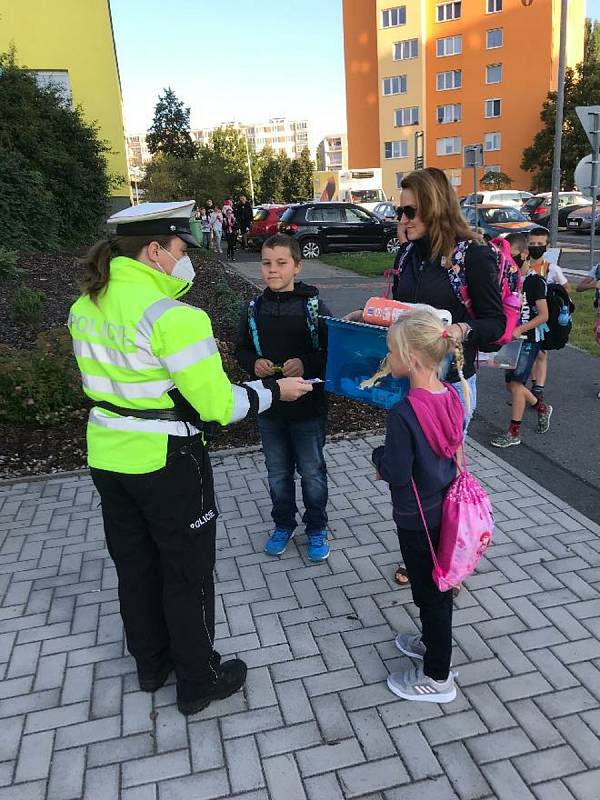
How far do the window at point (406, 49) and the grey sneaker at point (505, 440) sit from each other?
51.7 m

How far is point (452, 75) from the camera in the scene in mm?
49344

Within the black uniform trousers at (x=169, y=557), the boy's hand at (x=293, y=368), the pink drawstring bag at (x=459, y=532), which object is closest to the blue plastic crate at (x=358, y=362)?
the boy's hand at (x=293, y=368)

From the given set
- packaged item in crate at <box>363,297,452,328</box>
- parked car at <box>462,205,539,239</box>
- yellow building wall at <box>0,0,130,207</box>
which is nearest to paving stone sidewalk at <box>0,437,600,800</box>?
packaged item in crate at <box>363,297,452,328</box>

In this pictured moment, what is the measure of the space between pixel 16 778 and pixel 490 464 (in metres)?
3.78

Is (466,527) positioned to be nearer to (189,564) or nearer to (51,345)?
(189,564)

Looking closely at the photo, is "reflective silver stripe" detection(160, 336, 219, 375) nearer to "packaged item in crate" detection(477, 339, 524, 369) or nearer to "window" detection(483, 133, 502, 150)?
"packaged item in crate" detection(477, 339, 524, 369)

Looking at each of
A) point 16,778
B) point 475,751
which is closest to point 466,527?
point 475,751

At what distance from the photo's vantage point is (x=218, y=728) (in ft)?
8.65

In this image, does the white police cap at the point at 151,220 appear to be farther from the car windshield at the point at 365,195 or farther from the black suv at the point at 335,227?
the car windshield at the point at 365,195

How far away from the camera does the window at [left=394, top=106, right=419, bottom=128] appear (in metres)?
50.4

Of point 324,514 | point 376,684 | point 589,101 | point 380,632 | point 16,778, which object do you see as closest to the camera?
point 16,778

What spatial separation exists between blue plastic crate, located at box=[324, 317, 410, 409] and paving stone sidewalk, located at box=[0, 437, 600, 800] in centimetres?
111

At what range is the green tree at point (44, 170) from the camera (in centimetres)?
1348

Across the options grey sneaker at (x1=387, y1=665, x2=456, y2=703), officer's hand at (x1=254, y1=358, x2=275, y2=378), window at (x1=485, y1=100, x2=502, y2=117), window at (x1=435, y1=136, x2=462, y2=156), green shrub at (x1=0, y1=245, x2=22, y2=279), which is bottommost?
grey sneaker at (x1=387, y1=665, x2=456, y2=703)
